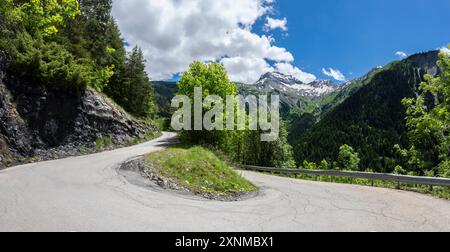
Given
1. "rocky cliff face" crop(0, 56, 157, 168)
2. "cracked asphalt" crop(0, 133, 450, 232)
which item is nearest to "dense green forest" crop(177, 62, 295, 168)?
"rocky cliff face" crop(0, 56, 157, 168)

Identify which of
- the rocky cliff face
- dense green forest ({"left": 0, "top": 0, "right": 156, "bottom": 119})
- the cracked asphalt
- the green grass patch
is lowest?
the cracked asphalt

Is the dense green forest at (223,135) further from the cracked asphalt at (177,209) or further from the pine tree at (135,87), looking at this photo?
the cracked asphalt at (177,209)

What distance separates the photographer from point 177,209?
9633 mm

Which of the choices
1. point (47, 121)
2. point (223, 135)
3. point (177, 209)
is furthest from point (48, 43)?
point (177, 209)

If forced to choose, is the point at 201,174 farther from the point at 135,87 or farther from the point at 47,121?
the point at 135,87

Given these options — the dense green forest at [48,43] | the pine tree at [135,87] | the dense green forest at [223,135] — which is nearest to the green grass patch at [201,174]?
the dense green forest at [48,43]

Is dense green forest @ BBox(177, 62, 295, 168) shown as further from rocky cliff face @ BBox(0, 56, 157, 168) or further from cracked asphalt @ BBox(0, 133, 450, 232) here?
→ cracked asphalt @ BBox(0, 133, 450, 232)

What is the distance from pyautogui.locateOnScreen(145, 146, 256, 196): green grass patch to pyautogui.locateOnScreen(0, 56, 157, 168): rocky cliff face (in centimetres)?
714

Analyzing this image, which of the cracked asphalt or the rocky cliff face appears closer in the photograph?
the cracked asphalt

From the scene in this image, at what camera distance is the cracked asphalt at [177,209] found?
25.4 ft

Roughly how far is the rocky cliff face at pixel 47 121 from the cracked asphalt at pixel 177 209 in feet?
14.9

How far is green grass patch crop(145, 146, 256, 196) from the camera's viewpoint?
46.1ft

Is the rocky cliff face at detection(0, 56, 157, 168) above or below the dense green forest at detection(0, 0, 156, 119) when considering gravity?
below

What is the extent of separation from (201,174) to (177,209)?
19.0 feet
